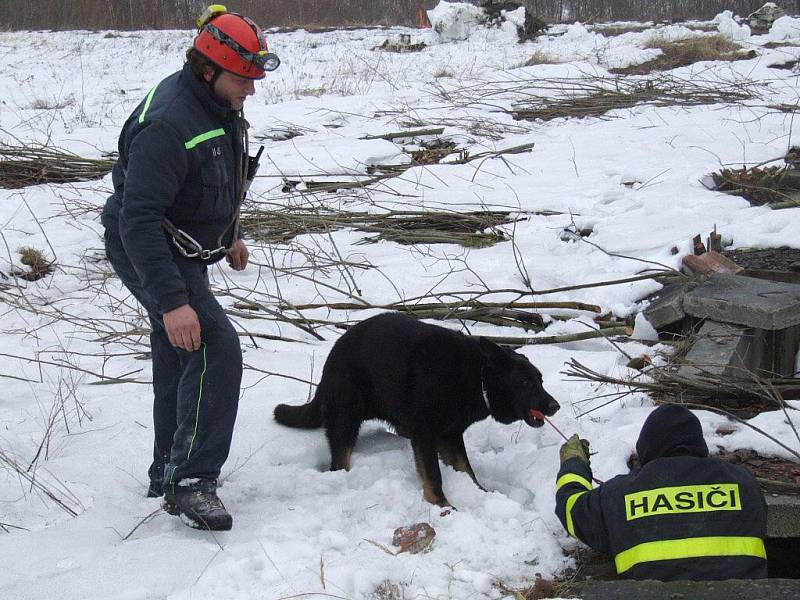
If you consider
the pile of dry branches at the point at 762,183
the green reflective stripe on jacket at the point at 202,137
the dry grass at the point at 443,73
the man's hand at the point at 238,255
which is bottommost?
the pile of dry branches at the point at 762,183

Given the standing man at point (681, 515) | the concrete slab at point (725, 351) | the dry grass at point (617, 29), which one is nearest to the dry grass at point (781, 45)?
the dry grass at point (617, 29)

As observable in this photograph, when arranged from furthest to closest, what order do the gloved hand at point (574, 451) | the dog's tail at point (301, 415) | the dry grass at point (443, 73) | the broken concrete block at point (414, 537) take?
the dry grass at point (443, 73) → the dog's tail at point (301, 415) → the gloved hand at point (574, 451) → the broken concrete block at point (414, 537)

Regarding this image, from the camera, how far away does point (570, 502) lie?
3.05 meters

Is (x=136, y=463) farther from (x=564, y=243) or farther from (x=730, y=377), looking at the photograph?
(x=564, y=243)

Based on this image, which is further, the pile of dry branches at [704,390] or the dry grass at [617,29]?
the dry grass at [617,29]

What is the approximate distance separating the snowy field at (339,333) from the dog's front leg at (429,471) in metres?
0.08

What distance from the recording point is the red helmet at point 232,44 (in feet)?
9.42

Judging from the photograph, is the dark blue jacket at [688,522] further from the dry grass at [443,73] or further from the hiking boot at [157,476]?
the dry grass at [443,73]

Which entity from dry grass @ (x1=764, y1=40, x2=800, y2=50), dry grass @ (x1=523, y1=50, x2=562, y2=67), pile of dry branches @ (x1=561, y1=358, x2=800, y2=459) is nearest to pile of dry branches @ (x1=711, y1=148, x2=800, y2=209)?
pile of dry branches @ (x1=561, y1=358, x2=800, y2=459)

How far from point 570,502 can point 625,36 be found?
61.7 ft

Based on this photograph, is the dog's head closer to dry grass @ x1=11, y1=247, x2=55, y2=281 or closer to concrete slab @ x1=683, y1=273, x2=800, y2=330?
concrete slab @ x1=683, y1=273, x2=800, y2=330

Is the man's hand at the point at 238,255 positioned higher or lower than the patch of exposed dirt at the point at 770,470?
higher

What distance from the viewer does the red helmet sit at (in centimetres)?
287

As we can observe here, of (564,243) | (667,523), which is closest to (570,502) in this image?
(667,523)
